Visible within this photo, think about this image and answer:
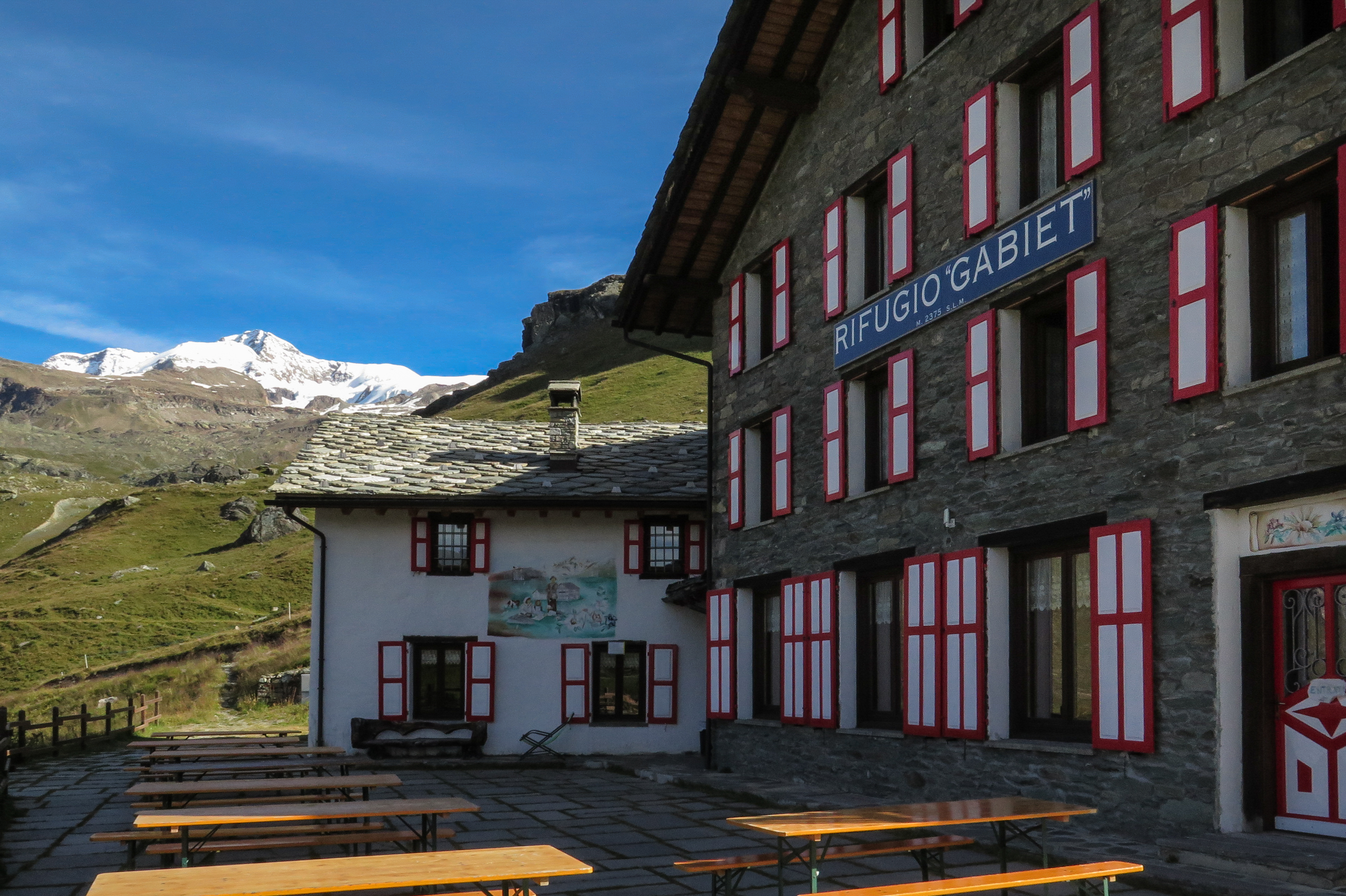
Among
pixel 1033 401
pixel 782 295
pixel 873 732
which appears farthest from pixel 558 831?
pixel 782 295

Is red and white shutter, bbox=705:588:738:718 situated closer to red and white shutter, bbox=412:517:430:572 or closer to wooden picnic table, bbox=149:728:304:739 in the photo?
red and white shutter, bbox=412:517:430:572

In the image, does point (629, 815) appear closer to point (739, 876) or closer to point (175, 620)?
point (739, 876)

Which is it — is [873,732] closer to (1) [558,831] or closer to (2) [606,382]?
(1) [558,831]

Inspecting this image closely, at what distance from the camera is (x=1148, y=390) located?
8852mm

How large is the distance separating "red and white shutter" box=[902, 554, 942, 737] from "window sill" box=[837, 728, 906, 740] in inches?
7.0

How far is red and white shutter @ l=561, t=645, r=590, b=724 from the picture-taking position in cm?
1930

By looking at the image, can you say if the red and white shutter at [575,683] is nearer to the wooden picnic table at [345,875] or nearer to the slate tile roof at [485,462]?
the slate tile roof at [485,462]

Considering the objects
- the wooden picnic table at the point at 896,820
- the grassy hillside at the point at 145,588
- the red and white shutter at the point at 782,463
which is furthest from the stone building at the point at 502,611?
the grassy hillside at the point at 145,588

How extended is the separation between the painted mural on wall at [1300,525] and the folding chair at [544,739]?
12827 millimetres

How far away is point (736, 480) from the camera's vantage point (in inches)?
637

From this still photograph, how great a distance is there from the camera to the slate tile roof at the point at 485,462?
1945cm

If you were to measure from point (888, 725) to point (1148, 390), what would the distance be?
498 cm

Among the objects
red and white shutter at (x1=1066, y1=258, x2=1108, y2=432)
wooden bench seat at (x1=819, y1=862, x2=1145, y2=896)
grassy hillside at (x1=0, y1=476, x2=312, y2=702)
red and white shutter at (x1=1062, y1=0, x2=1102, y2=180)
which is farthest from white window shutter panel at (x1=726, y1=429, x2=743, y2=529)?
grassy hillside at (x1=0, y1=476, x2=312, y2=702)

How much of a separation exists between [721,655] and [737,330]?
434cm
